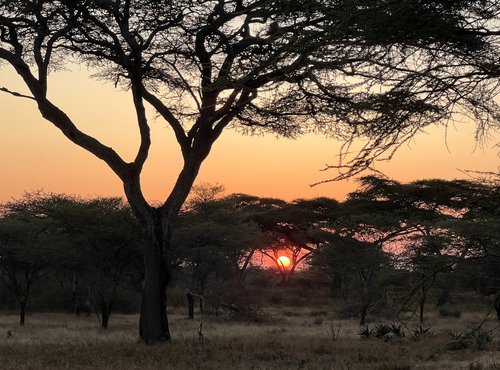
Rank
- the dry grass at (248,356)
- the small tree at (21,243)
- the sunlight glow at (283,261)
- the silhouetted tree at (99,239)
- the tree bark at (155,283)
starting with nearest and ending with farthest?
1. the dry grass at (248,356)
2. the tree bark at (155,283)
3. the silhouetted tree at (99,239)
4. the small tree at (21,243)
5. the sunlight glow at (283,261)

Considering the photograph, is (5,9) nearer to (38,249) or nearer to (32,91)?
(32,91)

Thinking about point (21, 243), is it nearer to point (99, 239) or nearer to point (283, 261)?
point (99, 239)

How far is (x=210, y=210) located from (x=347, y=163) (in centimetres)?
2840

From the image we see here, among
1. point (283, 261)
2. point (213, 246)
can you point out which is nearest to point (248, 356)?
point (213, 246)

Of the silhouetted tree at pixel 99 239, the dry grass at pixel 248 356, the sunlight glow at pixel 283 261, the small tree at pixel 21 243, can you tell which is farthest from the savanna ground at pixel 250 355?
the sunlight glow at pixel 283 261

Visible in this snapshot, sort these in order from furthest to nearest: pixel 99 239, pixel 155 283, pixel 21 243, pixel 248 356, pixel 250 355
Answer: pixel 21 243 → pixel 99 239 → pixel 155 283 → pixel 250 355 → pixel 248 356

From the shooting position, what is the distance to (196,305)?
41562 millimetres

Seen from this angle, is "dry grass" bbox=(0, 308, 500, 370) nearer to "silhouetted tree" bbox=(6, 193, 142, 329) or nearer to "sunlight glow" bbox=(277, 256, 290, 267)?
"silhouetted tree" bbox=(6, 193, 142, 329)

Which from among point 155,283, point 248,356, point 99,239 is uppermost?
point 99,239

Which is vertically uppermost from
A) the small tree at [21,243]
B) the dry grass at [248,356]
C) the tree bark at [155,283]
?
the small tree at [21,243]

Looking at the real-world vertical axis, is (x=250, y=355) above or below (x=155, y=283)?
below

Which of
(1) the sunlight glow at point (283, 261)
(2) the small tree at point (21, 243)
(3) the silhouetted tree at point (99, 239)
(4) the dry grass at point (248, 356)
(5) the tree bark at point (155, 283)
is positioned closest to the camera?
(4) the dry grass at point (248, 356)

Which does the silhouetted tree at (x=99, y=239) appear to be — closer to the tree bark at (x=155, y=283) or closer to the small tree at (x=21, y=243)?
the small tree at (x=21, y=243)

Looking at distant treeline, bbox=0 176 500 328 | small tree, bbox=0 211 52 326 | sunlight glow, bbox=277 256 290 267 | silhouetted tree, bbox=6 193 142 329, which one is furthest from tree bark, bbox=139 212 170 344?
sunlight glow, bbox=277 256 290 267
